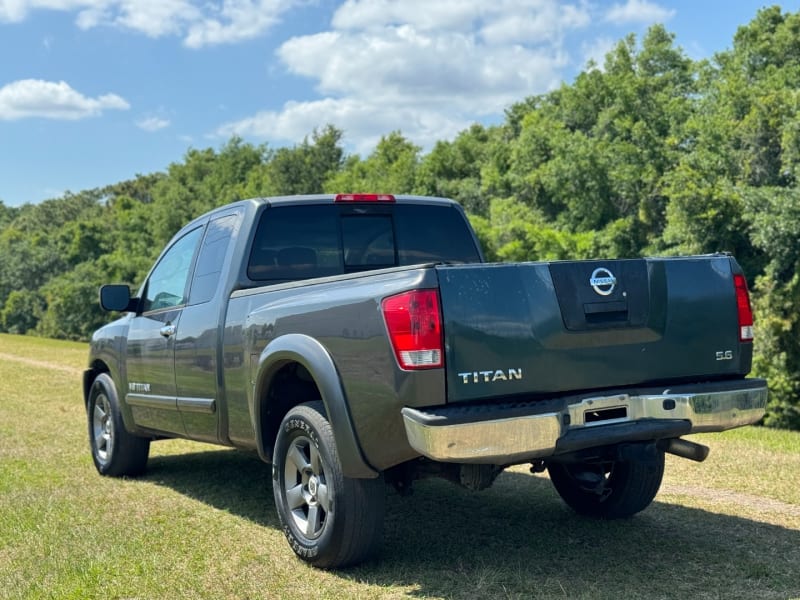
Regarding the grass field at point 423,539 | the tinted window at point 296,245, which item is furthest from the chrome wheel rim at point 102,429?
the tinted window at point 296,245

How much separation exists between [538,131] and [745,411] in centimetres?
4001

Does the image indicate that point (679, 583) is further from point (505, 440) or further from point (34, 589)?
point (34, 589)

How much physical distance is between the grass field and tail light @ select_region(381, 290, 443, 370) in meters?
1.19

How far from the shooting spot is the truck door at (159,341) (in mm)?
6547

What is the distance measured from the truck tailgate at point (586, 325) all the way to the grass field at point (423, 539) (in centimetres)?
105

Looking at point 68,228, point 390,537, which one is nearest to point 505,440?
point 390,537

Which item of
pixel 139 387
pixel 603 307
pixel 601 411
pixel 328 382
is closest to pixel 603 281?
pixel 603 307

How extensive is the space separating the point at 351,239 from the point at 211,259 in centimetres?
98

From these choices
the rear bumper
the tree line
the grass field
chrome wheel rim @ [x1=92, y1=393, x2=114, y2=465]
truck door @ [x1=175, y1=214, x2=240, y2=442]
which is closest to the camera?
the rear bumper

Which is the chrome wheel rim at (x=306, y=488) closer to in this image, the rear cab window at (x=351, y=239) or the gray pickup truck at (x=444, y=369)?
the gray pickup truck at (x=444, y=369)

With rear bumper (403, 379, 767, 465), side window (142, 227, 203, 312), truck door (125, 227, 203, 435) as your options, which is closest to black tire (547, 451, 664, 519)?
rear bumper (403, 379, 767, 465)

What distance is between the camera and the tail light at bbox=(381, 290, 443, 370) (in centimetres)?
407

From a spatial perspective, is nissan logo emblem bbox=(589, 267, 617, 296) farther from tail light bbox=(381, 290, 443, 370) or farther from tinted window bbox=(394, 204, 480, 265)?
tinted window bbox=(394, 204, 480, 265)

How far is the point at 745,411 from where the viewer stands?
4684mm
